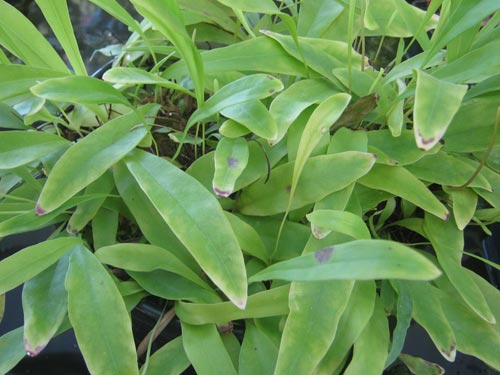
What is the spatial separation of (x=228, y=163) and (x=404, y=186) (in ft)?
0.45

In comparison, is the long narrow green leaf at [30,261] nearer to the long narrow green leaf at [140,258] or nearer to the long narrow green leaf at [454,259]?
the long narrow green leaf at [140,258]

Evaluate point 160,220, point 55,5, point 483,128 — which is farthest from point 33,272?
point 483,128

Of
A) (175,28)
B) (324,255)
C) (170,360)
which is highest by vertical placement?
(175,28)

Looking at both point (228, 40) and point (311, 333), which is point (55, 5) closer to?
point (228, 40)

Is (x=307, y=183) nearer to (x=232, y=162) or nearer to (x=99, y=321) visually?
(x=232, y=162)

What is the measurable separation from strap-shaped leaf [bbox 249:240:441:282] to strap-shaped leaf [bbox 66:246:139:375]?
105 millimetres

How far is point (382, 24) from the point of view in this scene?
1.67 ft

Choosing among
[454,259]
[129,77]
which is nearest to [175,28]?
[129,77]

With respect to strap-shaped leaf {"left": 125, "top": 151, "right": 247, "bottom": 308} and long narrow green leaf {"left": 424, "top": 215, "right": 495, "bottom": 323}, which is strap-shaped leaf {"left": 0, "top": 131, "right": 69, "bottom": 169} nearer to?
strap-shaped leaf {"left": 125, "top": 151, "right": 247, "bottom": 308}

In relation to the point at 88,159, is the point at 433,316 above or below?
below

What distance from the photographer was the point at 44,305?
0.36m

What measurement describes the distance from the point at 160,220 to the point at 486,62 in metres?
0.27

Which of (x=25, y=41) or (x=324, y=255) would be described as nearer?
(x=324, y=255)

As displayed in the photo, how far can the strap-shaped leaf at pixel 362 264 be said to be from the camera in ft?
0.88
